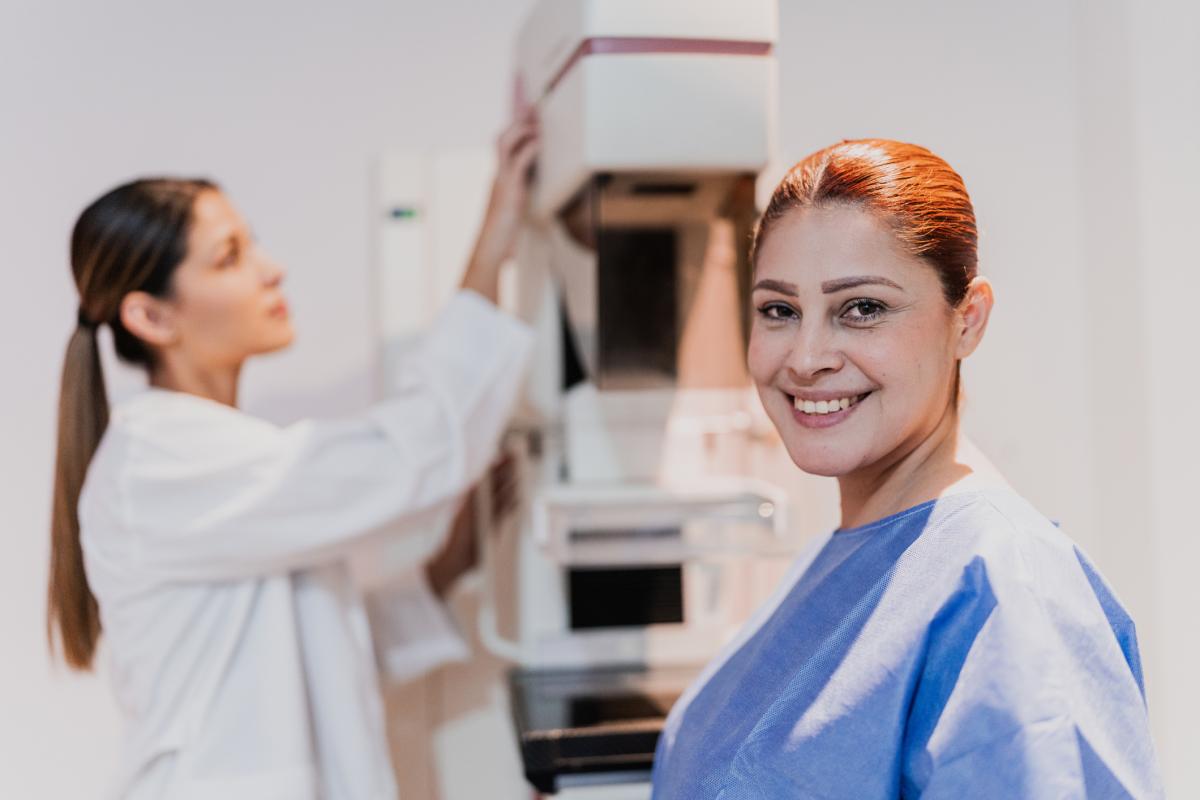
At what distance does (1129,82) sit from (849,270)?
584 mm

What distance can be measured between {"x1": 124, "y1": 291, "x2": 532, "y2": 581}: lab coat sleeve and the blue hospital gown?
0.60 m

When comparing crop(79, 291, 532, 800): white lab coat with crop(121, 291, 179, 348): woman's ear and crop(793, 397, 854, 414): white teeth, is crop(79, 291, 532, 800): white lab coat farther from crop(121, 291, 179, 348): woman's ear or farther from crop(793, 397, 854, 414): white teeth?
crop(793, 397, 854, 414): white teeth

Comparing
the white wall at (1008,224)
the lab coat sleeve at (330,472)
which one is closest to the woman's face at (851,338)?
the white wall at (1008,224)

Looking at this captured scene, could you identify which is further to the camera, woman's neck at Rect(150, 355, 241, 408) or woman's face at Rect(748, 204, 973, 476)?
woman's neck at Rect(150, 355, 241, 408)

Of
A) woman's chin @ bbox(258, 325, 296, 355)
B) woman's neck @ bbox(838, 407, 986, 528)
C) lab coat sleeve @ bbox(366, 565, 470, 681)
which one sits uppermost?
woman's chin @ bbox(258, 325, 296, 355)

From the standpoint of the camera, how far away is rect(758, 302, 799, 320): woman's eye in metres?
0.85

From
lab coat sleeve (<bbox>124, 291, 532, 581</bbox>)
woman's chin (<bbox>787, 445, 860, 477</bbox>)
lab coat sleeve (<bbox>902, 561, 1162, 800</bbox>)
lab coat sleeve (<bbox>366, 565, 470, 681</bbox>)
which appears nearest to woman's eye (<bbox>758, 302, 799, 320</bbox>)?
woman's chin (<bbox>787, 445, 860, 477</bbox>)

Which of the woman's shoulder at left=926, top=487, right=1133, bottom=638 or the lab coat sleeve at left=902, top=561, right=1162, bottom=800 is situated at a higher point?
the woman's shoulder at left=926, top=487, right=1133, bottom=638

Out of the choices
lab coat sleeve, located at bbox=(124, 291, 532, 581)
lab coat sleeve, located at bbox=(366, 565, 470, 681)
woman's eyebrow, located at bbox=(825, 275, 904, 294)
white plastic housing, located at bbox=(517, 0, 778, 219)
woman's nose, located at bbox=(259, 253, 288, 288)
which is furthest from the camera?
lab coat sleeve, located at bbox=(366, 565, 470, 681)

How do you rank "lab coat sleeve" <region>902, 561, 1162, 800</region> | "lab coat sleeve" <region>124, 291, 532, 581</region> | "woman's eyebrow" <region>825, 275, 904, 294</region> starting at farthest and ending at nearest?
"lab coat sleeve" <region>124, 291, 532, 581</region> → "woman's eyebrow" <region>825, 275, 904, 294</region> → "lab coat sleeve" <region>902, 561, 1162, 800</region>

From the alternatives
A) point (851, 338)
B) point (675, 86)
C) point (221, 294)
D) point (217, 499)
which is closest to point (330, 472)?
point (217, 499)

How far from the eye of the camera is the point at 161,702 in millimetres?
1298

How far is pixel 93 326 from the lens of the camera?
1.32m

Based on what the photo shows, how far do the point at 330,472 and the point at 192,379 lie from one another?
236mm
